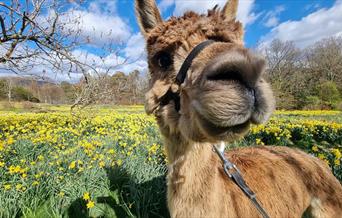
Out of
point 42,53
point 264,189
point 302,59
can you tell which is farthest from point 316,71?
point 264,189

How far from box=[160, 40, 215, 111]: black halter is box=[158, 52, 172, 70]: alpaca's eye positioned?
16cm

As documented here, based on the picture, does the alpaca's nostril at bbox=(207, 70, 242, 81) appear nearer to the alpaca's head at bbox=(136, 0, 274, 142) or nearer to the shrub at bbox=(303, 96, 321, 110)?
the alpaca's head at bbox=(136, 0, 274, 142)

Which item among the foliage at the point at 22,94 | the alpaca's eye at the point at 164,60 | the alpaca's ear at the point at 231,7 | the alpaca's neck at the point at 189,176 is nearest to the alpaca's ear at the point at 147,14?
the alpaca's eye at the point at 164,60

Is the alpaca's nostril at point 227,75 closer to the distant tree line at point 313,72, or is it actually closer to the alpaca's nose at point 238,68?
the alpaca's nose at point 238,68

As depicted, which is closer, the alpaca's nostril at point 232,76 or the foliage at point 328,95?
the alpaca's nostril at point 232,76

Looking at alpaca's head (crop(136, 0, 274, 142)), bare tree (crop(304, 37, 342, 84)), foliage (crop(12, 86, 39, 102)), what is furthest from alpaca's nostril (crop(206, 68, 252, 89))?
foliage (crop(12, 86, 39, 102))

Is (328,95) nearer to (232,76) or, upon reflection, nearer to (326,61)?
(326,61)

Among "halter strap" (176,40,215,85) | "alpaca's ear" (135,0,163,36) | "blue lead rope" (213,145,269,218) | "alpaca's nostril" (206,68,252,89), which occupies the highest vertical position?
"alpaca's ear" (135,0,163,36)

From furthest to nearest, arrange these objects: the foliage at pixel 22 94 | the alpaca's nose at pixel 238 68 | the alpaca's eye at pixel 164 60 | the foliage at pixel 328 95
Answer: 1. the foliage at pixel 22 94
2. the foliage at pixel 328 95
3. the alpaca's eye at pixel 164 60
4. the alpaca's nose at pixel 238 68

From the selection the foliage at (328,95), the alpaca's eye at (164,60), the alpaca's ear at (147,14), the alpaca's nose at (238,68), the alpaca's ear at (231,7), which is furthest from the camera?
the foliage at (328,95)

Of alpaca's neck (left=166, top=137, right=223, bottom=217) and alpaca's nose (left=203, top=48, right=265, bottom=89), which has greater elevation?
alpaca's nose (left=203, top=48, right=265, bottom=89)

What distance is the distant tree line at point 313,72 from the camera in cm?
3372

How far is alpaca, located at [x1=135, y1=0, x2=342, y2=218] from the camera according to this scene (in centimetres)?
143

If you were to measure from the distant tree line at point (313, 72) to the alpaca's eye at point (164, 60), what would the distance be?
28808 millimetres
